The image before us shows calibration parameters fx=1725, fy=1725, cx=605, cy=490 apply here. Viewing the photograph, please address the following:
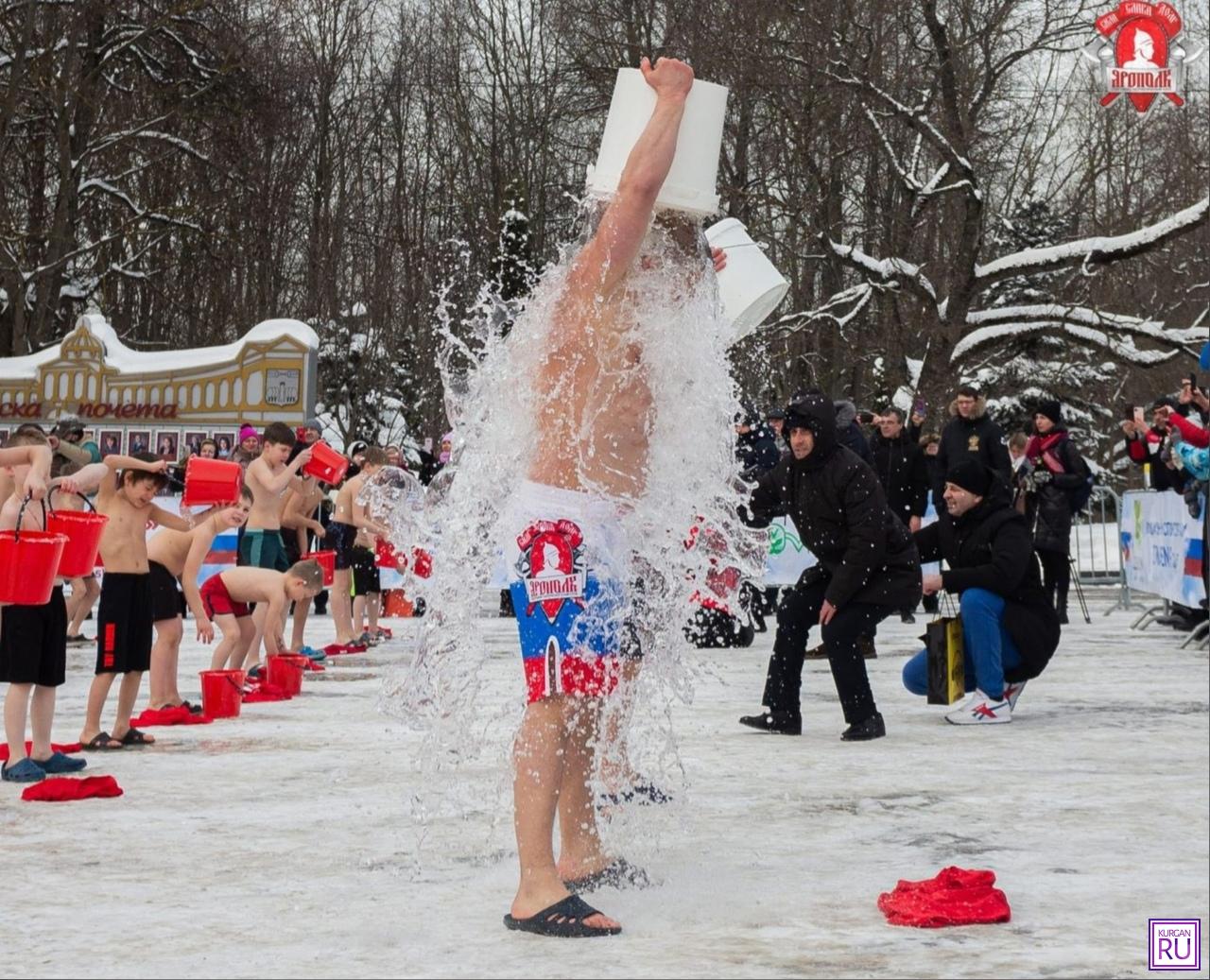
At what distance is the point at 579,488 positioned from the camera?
4547 mm

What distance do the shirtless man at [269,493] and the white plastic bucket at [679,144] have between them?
297 inches

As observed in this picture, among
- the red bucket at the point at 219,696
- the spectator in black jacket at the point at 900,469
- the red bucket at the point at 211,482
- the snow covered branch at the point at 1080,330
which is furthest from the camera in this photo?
the snow covered branch at the point at 1080,330

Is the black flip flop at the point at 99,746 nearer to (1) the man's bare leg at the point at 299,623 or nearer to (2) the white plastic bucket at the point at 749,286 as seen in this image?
(2) the white plastic bucket at the point at 749,286

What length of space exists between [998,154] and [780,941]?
86.2 ft

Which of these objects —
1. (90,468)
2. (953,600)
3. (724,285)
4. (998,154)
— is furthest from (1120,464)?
(90,468)

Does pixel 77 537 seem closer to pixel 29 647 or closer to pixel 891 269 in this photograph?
pixel 29 647

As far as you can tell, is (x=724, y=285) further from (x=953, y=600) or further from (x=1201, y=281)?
(x=1201, y=281)

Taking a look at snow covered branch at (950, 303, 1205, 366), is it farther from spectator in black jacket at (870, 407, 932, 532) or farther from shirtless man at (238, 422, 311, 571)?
shirtless man at (238, 422, 311, 571)

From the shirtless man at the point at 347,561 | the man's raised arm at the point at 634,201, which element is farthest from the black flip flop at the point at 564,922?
the shirtless man at the point at 347,561

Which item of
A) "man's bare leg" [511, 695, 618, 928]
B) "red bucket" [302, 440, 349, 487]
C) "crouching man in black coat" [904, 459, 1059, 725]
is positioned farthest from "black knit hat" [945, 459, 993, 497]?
"man's bare leg" [511, 695, 618, 928]

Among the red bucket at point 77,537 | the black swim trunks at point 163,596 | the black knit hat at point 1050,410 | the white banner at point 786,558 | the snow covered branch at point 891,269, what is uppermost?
the snow covered branch at point 891,269

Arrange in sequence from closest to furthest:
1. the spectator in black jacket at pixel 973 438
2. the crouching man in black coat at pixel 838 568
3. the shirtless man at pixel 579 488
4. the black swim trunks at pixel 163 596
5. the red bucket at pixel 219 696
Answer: the shirtless man at pixel 579 488 < the crouching man in black coat at pixel 838 568 < the black swim trunks at pixel 163 596 < the red bucket at pixel 219 696 < the spectator in black jacket at pixel 973 438

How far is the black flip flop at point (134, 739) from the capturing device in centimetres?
828

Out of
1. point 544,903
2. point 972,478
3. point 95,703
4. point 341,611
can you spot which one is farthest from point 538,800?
point 341,611
